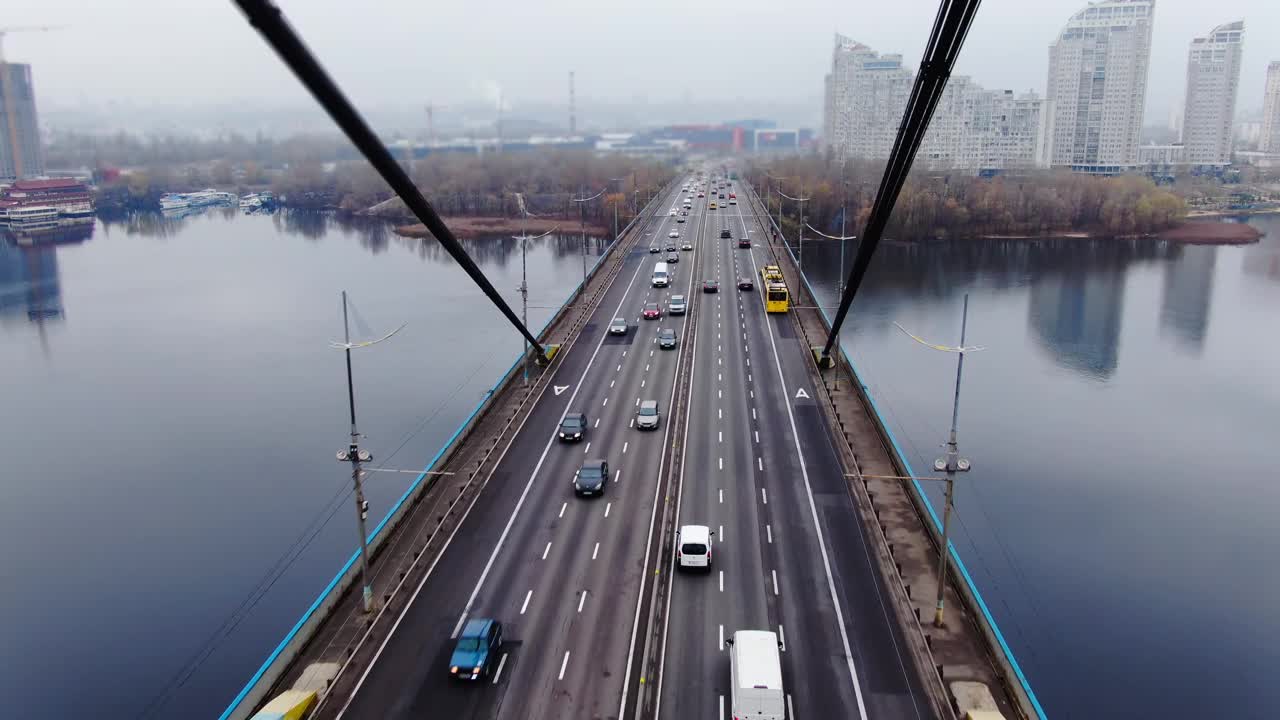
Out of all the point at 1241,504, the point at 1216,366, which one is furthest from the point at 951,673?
the point at 1216,366

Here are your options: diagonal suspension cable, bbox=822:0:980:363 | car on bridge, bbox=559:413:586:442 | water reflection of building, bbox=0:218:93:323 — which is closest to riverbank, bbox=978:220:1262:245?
diagonal suspension cable, bbox=822:0:980:363

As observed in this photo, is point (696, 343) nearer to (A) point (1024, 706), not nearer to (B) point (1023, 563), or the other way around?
(B) point (1023, 563)

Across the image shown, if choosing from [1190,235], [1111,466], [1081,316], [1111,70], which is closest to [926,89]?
[1111,466]

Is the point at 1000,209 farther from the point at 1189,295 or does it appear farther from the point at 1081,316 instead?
the point at 1081,316

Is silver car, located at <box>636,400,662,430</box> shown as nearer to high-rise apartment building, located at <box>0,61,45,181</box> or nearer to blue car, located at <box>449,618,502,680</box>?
blue car, located at <box>449,618,502,680</box>

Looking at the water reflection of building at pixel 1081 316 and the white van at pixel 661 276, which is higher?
the white van at pixel 661 276

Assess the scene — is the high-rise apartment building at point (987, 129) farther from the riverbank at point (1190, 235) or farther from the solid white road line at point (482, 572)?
the solid white road line at point (482, 572)

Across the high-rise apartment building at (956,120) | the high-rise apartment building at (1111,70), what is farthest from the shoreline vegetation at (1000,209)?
the high-rise apartment building at (1111,70)
